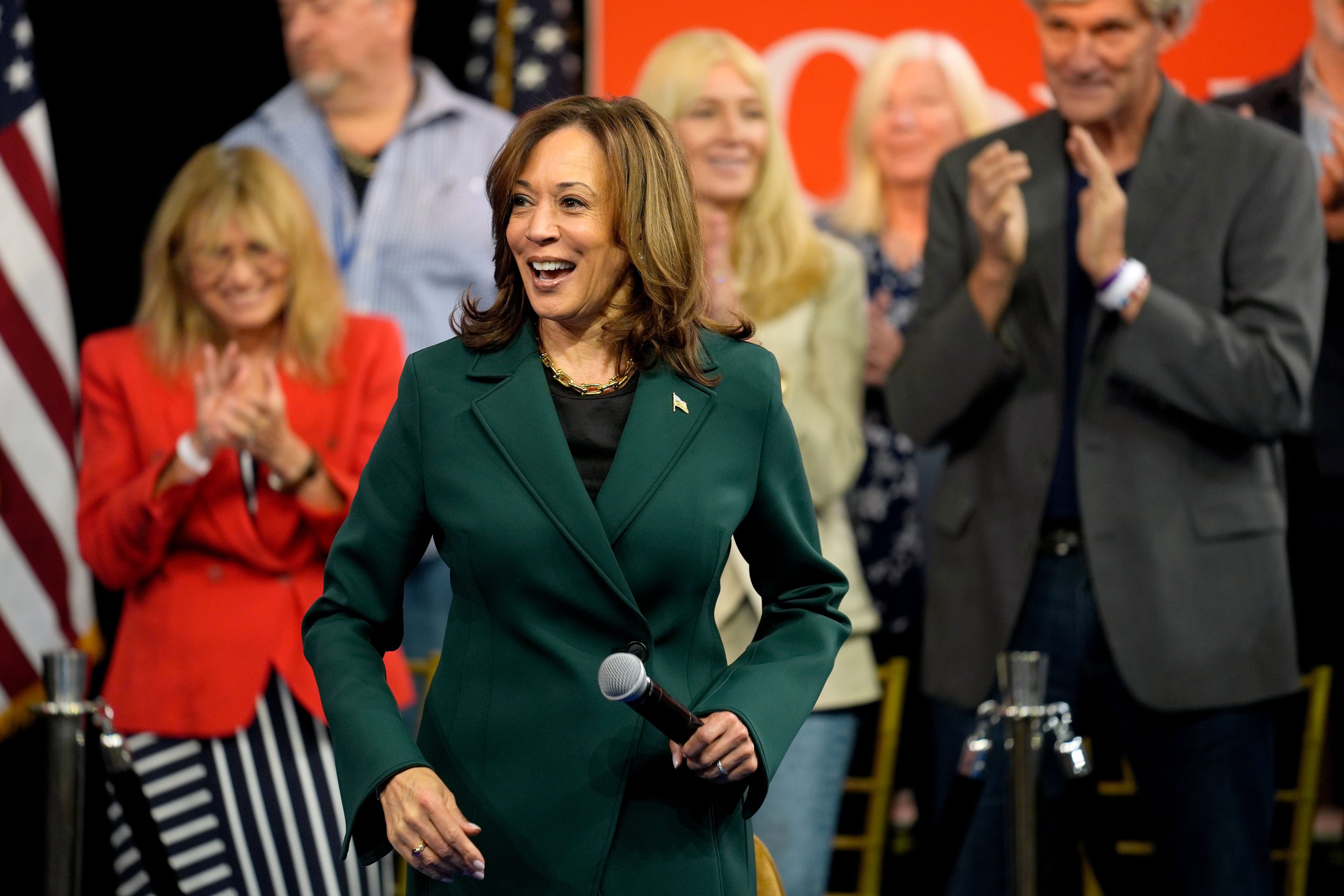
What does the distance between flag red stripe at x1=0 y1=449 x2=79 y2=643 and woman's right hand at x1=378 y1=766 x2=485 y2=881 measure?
8.87 ft

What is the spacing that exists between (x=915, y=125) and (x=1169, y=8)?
1.22 m

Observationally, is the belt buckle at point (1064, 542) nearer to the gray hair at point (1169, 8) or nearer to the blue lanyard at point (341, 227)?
the gray hair at point (1169, 8)

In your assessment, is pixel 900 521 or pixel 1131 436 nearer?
pixel 1131 436

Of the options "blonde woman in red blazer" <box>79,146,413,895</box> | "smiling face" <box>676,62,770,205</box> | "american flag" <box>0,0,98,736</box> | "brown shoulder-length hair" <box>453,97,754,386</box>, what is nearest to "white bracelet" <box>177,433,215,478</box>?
"blonde woman in red blazer" <box>79,146,413,895</box>

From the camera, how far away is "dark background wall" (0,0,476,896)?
4285 millimetres

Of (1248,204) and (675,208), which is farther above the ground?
(675,208)

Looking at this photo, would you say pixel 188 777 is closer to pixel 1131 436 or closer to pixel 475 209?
pixel 475 209

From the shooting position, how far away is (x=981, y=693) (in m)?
3.34

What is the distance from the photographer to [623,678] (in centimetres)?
154

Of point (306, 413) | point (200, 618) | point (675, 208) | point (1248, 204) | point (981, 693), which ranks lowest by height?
point (981, 693)

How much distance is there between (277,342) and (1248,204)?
212cm

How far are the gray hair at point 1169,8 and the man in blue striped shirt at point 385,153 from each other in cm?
160

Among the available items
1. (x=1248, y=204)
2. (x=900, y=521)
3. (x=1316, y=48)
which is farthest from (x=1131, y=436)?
(x=1316, y=48)

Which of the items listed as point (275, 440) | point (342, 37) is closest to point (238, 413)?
point (275, 440)
